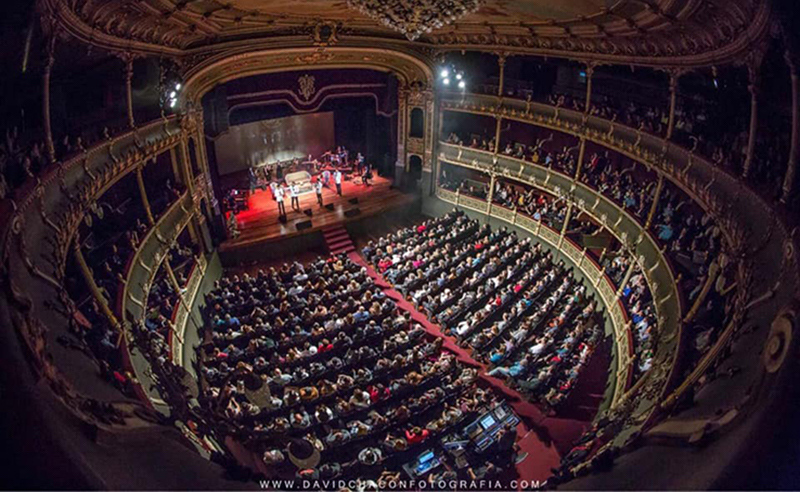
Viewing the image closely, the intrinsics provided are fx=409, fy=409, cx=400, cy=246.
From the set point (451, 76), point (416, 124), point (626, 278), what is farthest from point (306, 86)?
point (626, 278)

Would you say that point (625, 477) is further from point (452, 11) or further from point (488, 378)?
point (488, 378)

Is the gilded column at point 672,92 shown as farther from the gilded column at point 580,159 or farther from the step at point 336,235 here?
the step at point 336,235

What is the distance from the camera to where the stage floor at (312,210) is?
18250 mm

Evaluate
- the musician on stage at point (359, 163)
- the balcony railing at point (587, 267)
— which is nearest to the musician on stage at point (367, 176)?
the musician on stage at point (359, 163)

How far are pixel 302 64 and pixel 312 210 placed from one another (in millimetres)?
6678

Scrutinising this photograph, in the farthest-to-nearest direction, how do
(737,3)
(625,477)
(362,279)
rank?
(362,279) < (737,3) < (625,477)

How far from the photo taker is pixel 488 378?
12516 millimetres

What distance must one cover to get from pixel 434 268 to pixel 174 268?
957 cm

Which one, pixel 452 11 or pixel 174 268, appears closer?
pixel 452 11

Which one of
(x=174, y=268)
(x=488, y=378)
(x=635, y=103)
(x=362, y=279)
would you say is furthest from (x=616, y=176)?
(x=174, y=268)

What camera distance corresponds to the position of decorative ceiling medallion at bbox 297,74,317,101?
63.1 feet

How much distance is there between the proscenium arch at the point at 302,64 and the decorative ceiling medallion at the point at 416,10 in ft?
30.4

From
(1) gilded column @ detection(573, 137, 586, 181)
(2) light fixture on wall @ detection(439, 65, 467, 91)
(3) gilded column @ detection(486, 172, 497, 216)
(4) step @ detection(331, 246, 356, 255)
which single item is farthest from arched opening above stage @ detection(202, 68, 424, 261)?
(1) gilded column @ detection(573, 137, 586, 181)

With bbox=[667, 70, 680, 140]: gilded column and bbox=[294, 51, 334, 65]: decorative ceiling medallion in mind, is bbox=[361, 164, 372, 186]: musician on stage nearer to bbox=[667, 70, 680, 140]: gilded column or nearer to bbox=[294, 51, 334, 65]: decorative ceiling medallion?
bbox=[294, 51, 334, 65]: decorative ceiling medallion
